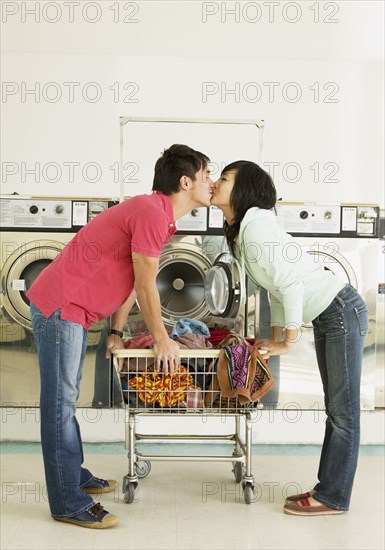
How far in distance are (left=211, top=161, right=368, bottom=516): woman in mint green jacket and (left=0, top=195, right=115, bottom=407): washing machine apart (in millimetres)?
1393

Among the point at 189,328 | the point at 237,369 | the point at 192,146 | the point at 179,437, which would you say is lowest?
the point at 179,437

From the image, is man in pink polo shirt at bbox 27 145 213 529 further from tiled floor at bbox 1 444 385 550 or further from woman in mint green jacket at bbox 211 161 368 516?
woman in mint green jacket at bbox 211 161 368 516

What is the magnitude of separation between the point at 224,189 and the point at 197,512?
4.45 ft

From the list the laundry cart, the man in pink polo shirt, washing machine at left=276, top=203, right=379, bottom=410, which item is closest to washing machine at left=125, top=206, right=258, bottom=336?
washing machine at left=276, top=203, right=379, bottom=410

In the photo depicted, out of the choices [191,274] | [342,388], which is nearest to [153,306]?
[342,388]

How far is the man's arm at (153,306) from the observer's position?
2867 mm

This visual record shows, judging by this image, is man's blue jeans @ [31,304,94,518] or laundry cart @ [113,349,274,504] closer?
man's blue jeans @ [31,304,94,518]

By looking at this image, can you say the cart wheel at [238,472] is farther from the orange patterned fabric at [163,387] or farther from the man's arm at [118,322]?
the man's arm at [118,322]

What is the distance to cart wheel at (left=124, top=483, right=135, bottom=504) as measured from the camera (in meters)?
3.21

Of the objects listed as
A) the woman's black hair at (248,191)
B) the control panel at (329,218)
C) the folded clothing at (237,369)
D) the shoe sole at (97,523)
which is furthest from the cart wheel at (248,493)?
the control panel at (329,218)

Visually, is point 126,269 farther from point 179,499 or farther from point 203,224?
point 203,224

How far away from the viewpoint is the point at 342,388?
10.2 feet

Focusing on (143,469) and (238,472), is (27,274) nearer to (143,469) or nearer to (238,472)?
(143,469)

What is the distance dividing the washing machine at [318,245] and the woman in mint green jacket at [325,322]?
1.16 m
